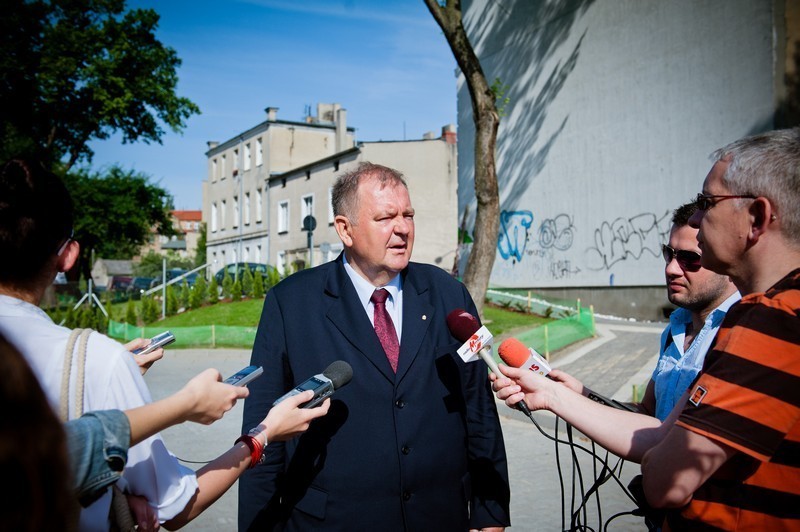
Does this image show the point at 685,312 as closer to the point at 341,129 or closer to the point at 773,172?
the point at 773,172

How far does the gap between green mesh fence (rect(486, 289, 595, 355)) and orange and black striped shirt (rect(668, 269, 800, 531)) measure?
1071 cm

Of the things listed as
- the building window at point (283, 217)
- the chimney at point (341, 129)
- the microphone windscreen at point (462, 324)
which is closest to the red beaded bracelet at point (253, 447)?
the microphone windscreen at point (462, 324)

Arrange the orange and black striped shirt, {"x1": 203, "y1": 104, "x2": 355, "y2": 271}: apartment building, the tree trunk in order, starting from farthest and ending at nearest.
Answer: {"x1": 203, "y1": 104, "x2": 355, "y2": 271}: apartment building → the tree trunk → the orange and black striped shirt

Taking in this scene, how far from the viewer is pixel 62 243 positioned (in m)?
1.85

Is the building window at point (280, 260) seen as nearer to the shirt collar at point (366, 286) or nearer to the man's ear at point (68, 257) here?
the shirt collar at point (366, 286)

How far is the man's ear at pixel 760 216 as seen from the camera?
1812mm

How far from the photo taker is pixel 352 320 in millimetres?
2984

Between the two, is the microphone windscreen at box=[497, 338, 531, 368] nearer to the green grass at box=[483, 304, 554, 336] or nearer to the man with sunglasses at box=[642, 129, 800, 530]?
the man with sunglasses at box=[642, 129, 800, 530]

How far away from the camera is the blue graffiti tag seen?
21.7m

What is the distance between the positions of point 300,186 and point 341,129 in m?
7.85

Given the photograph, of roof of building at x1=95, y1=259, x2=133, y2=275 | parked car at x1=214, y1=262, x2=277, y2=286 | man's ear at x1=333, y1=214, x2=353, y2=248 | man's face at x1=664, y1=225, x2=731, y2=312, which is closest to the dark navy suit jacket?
man's ear at x1=333, y1=214, x2=353, y2=248

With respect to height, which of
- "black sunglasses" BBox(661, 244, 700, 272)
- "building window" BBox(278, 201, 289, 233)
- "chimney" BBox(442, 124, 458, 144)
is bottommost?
"black sunglasses" BBox(661, 244, 700, 272)

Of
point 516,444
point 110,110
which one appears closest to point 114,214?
point 110,110

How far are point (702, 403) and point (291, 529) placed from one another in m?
1.82
